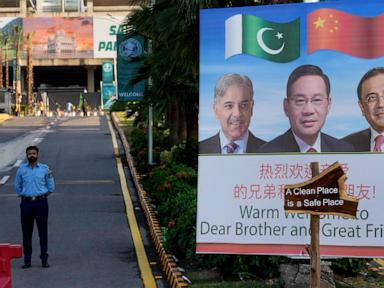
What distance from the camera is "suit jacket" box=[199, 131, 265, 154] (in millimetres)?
6234

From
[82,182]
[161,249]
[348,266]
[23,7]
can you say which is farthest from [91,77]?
[348,266]

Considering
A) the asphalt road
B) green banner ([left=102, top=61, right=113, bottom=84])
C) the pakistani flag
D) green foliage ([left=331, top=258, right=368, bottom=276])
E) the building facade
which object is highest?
the building facade

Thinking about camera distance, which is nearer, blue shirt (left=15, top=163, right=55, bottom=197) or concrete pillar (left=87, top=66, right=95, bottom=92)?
blue shirt (left=15, top=163, right=55, bottom=197)

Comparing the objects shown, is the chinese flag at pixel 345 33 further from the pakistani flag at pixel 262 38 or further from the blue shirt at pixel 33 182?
the blue shirt at pixel 33 182

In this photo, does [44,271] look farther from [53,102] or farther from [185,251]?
[53,102]

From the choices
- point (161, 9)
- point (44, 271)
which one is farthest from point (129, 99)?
point (44, 271)

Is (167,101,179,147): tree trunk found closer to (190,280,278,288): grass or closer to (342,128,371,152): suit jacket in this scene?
(190,280,278,288): grass

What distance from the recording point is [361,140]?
598 centimetres

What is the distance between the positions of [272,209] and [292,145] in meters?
0.61

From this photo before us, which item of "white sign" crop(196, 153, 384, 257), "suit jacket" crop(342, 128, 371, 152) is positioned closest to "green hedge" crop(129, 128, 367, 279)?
"white sign" crop(196, 153, 384, 257)

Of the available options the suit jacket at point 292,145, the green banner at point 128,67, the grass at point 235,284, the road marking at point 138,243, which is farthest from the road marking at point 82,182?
the suit jacket at point 292,145

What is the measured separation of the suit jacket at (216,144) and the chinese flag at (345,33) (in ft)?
3.05

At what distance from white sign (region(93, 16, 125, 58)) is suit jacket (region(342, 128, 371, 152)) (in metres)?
75.8

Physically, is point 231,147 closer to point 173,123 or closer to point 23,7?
point 173,123
